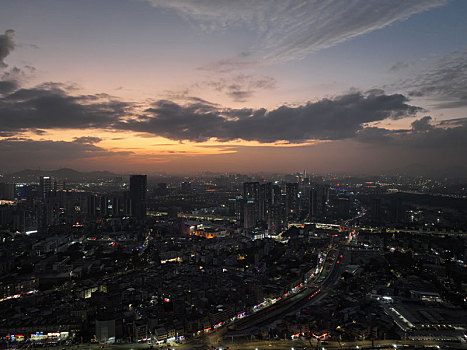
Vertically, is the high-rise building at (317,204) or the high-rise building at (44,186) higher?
the high-rise building at (44,186)

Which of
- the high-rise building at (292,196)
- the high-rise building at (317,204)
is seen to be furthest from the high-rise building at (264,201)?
the high-rise building at (317,204)

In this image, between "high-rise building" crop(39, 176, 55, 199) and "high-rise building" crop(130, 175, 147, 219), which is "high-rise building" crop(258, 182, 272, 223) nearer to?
"high-rise building" crop(130, 175, 147, 219)

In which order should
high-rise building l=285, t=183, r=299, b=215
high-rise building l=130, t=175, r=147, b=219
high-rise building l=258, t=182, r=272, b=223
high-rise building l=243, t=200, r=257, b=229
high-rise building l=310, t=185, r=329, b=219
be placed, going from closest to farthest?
high-rise building l=243, t=200, r=257, b=229 → high-rise building l=258, t=182, r=272, b=223 → high-rise building l=130, t=175, r=147, b=219 → high-rise building l=310, t=185, r=329, b=219 → high-rise building l=285, t=183, r=299, b=215

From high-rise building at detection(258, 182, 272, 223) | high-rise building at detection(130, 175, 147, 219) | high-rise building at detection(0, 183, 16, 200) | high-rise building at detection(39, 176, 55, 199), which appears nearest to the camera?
high-rise building at detection(258, 182, 272, 223)

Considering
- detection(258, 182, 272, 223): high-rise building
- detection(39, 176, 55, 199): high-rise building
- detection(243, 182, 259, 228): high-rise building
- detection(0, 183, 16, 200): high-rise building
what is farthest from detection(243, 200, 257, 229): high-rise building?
detection(0, 183, 16, 200): high-rise building

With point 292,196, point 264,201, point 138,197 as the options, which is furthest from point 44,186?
point 292,196

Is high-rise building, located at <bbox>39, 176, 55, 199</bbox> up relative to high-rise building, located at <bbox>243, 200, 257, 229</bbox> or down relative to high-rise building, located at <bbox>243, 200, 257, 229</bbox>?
up

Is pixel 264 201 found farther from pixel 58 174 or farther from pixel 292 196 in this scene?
pixel 58 174

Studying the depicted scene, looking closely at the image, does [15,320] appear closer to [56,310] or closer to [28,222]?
[56,310]

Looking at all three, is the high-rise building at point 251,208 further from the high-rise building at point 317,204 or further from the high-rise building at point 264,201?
the high-rise building at point 317,204
